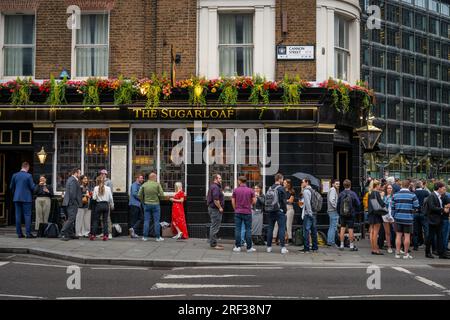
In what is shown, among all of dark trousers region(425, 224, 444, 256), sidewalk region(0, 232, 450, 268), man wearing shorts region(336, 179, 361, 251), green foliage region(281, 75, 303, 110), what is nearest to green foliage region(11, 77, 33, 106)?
sidewalk region(0, 232, 450, 268)

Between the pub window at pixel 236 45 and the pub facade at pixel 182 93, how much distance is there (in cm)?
3

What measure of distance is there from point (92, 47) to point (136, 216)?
226 inches

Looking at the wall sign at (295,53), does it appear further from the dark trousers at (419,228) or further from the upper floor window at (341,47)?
the dark trousers at (419,228)

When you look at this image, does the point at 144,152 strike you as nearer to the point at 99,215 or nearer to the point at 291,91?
the point at 99,215

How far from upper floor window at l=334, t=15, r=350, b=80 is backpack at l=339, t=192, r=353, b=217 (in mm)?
5203

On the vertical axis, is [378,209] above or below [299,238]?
above

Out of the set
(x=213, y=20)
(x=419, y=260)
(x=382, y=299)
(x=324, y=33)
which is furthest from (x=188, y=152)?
(x=382, y=299)

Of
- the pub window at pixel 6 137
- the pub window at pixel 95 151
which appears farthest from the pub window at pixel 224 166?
the pub window at pixel 6 137

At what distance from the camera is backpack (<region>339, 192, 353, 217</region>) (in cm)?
1648

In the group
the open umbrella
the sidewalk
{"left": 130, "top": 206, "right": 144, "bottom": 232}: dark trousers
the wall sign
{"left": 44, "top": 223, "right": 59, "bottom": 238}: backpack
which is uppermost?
the wall sign

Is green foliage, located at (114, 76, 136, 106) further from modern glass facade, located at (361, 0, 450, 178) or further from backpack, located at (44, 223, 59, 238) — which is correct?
modern glass facade, located at (361, 0, 450, 178)

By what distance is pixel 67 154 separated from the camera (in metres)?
20.0

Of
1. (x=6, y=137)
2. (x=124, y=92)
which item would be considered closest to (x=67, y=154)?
(x=6, y=137)
